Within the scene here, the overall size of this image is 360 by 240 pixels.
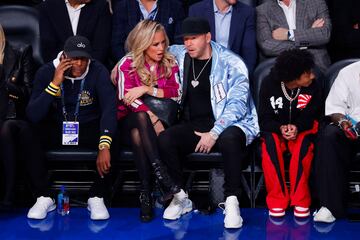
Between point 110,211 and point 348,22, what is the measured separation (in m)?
2.39

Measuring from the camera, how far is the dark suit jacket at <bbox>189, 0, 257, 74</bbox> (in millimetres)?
5684

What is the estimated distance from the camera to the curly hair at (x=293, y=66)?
4828mm

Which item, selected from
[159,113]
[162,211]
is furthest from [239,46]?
[162,211]

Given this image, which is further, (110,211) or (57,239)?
(110,211)

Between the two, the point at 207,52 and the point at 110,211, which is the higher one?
the point at 207,52

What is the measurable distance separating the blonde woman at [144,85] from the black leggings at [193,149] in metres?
0.09

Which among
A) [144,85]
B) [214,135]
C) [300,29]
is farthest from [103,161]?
[300,29]

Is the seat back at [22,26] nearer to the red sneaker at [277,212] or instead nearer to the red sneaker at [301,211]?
the red sneaker at [277,212]

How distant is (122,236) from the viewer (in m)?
4.46

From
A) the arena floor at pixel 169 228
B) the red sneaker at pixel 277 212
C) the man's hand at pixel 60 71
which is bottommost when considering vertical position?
the arena floor at pixel 169 228

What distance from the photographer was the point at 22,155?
16.3 feet

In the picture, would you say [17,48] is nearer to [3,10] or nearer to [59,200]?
[3,10]

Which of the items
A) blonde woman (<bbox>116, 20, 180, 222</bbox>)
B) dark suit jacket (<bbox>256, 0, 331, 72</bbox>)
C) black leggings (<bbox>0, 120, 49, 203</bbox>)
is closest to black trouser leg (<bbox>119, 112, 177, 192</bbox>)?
blonde woman (<bbox>116, 20, 180, 222</bbox>)

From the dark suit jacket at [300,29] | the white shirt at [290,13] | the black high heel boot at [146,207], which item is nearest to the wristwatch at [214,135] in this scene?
the black high heel boot at [146,207]
